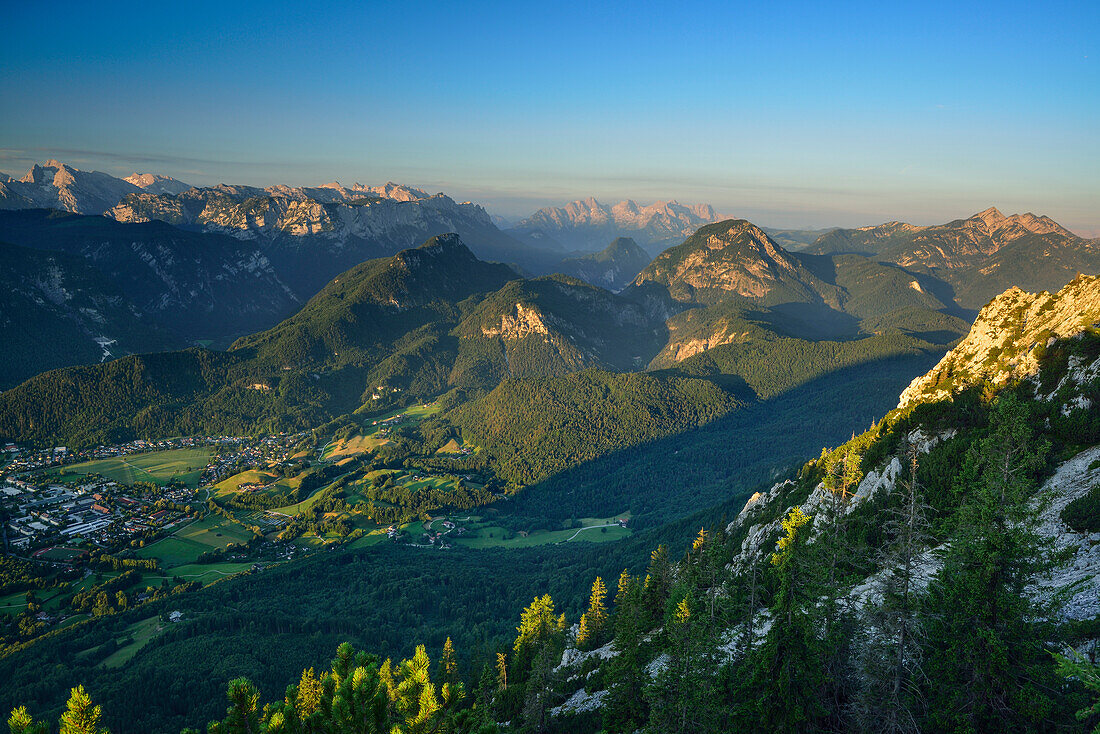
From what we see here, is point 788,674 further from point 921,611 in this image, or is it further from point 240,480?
point 240,480

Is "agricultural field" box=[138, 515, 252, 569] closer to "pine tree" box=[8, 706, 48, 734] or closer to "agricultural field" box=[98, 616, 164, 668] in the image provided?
"agricultural field" box=[98, 616, 164, 668]

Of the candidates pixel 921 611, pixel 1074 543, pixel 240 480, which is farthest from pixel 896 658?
pixel 240 480

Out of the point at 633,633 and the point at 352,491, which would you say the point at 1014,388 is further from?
the point at 352,491

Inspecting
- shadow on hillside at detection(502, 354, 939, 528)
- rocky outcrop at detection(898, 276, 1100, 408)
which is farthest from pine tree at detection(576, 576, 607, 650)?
shadow on hillside at detection(502, 354, 939, 528)

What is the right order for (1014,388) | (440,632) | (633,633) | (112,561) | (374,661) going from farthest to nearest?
(112,561) → (440,632) → (1014,388) → (633,633) → (374,661)

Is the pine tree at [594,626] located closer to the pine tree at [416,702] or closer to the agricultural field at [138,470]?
the pine tree at [416,702]

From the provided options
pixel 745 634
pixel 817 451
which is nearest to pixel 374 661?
pixel 745 634
